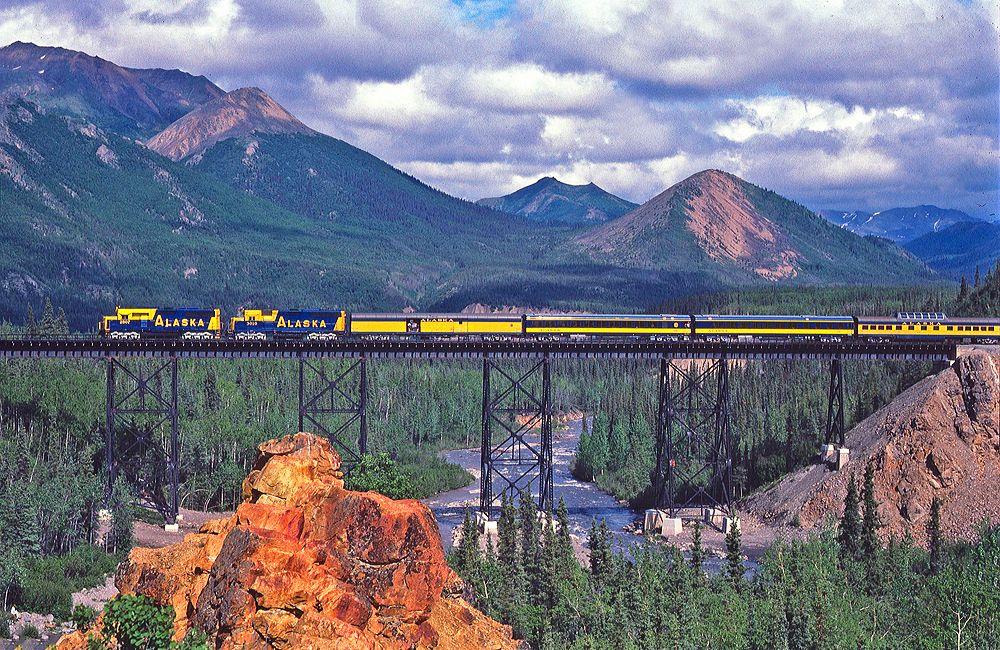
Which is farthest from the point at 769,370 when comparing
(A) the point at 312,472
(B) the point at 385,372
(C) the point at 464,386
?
(A) the point at 312,472

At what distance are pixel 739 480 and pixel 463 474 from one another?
117 ft

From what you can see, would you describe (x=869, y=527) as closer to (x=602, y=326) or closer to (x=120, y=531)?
(x=602, y=326)

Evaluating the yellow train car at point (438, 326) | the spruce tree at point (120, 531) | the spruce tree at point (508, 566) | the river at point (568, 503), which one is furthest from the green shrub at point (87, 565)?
the spruce tree at point (508, 566)

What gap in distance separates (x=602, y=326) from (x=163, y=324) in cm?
3583

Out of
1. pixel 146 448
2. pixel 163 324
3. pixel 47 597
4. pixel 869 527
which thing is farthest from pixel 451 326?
pixel 146 448

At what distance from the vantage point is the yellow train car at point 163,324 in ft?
300

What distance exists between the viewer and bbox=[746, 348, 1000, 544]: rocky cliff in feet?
282

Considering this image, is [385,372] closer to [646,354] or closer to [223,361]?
[223,361]

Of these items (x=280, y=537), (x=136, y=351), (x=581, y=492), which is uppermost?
(x=136, y=351)

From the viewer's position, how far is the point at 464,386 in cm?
17712

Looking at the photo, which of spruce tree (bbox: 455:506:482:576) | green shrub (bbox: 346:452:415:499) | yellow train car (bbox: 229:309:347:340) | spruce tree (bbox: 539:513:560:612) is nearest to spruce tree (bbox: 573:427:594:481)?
yellow train car (bbox: 229:309:347:340)

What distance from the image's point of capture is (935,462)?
289 ft

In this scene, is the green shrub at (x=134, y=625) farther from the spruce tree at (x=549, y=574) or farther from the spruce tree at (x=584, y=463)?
the spruce tree at (x=584, y=463)

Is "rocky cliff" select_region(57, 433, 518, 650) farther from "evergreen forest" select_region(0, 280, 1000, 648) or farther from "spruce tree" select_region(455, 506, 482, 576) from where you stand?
"spruce tree" select_region(455, 506, 482, 576)
